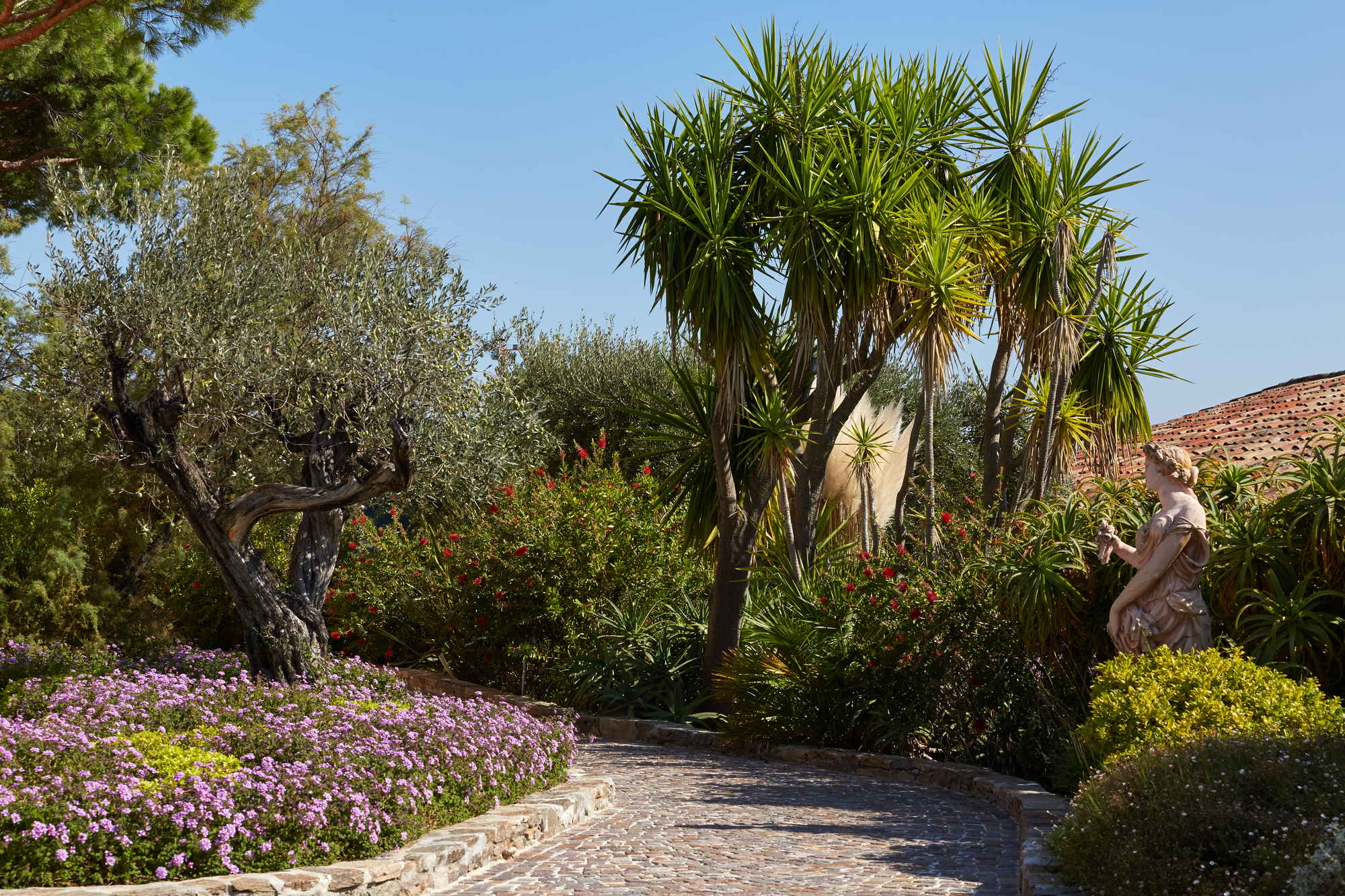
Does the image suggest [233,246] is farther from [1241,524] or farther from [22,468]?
[1241,524]

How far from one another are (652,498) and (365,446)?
469cm

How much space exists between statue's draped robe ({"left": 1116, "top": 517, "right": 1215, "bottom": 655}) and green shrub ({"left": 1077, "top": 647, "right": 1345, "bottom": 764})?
40 cm

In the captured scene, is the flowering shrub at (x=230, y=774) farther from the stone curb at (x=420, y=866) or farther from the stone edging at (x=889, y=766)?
the stone edging at (x=889, y=766)

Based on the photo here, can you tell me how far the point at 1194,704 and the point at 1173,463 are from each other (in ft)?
5.36

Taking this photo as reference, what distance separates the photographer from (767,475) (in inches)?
417

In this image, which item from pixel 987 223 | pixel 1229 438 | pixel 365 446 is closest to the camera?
pixel 365 446

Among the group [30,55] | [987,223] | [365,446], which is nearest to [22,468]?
[30,55]

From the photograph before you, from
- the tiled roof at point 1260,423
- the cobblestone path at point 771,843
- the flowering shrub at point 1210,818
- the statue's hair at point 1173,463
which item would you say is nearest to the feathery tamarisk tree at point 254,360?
the cobblestone path at point 771,843

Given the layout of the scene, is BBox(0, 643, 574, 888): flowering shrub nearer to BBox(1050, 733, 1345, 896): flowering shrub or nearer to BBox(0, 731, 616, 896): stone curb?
BBox(0, 731, 616, 896): stone curb

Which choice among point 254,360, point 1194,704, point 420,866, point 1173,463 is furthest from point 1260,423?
point 420,866

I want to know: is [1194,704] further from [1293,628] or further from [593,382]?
[593,382]

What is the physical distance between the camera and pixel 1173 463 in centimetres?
646

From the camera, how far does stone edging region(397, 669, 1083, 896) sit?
4.82 metres

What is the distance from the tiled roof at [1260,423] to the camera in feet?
61.7
